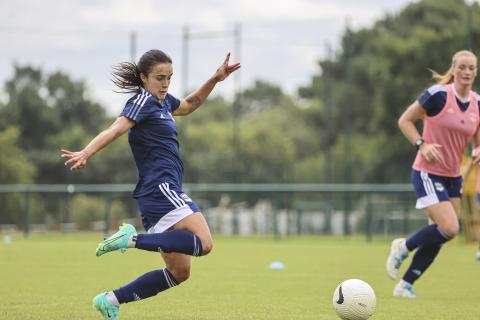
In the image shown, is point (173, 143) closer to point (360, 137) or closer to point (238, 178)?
point (238, 178)

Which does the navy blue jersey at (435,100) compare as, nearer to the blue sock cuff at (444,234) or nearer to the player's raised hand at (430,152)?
the player's raised hand at (430,152)

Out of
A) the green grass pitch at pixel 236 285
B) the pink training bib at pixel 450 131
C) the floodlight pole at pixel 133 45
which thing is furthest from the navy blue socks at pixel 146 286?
the floodlight pole at pixel 133 45

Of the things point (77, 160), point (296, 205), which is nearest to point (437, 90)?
point (77, 160)

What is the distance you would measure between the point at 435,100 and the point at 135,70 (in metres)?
3.27

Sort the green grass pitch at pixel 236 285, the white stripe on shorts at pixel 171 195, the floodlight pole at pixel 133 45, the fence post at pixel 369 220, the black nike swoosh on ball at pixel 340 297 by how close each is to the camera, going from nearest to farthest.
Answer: the white stripe on shorts at pixel 171 195 → the black nike swoosh on ball at pixel 340 297 → the green grass pitch at pixel 236 285 → the fence post at pixel 369 220 → the floodlight pole at pixel 133 45

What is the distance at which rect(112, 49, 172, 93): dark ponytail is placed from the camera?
6.38 m

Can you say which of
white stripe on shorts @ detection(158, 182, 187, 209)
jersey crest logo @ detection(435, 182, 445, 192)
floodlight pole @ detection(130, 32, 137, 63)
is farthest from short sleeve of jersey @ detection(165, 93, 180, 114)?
floodlight pole @ detection(130, 32, 137, 63)

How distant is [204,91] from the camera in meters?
7.30

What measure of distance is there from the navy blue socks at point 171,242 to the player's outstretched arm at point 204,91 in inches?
50.9

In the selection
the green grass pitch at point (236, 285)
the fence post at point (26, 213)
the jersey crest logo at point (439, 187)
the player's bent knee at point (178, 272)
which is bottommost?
the fence post at point (26, 213)

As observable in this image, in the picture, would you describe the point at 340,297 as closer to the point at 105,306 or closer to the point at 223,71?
the point at 105,306

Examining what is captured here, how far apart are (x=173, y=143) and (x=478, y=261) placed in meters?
8.92

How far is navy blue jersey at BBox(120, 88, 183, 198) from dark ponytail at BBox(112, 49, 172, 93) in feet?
0.65

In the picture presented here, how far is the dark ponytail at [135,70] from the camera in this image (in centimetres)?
638
